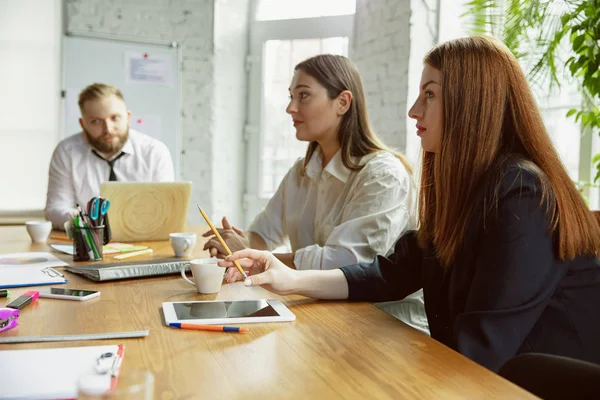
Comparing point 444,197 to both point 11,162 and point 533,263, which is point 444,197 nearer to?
point 533,263

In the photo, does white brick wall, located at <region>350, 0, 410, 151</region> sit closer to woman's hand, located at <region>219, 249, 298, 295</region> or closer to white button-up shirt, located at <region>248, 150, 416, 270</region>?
white button-up shirt, located at <region>248, 150, 416, 270</region>

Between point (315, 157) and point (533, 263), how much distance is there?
4.04 ft

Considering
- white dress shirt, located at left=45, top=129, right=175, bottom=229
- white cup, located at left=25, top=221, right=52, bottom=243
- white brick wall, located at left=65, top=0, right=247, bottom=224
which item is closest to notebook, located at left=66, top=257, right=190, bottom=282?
white cup, located at left=25, top=221, right=52, bottom=243

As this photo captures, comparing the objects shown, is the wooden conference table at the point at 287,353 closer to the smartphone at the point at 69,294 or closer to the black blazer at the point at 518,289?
the smartphone at the point at 69,294

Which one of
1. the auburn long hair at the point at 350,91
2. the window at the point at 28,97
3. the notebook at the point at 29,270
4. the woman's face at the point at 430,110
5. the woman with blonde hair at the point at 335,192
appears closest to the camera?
the woman's face at the point at 430,110

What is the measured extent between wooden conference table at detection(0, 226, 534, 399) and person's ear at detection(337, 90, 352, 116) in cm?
97

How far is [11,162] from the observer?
13.8 ft

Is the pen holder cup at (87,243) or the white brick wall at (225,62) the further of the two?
the white brick wall at (225,62)

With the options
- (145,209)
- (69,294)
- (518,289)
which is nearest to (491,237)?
(518,289)

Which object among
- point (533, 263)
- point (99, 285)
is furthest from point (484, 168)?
point (99, 285)

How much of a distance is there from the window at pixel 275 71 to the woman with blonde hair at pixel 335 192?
2400mm

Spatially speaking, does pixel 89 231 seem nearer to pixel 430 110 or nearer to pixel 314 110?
pixel 314 110

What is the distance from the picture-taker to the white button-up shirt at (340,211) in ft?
5.89

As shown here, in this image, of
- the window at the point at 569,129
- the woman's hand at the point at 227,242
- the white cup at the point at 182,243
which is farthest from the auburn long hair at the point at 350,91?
the window at the point at 569,129
